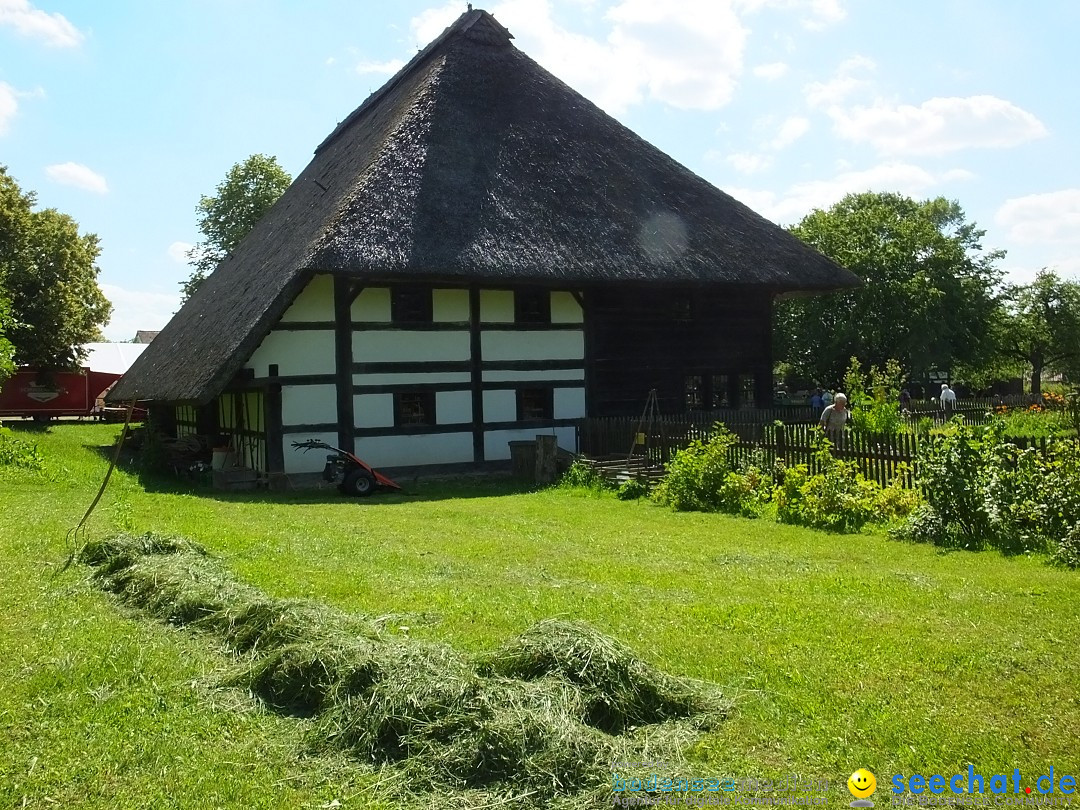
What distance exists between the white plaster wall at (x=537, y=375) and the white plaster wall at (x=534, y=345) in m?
0.27

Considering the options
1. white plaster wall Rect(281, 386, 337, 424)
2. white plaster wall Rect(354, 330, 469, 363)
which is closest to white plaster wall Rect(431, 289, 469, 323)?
white plaster wall Rect(354, 330, 469, 363)

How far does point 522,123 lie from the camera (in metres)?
20.2

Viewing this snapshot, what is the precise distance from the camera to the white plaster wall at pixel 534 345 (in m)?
17.8

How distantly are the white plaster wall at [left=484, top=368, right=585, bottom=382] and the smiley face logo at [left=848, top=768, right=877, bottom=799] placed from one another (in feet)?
47.4

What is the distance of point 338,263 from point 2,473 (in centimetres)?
671

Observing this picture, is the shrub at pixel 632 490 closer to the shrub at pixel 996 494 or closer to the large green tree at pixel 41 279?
the shrub at pixel 996 494

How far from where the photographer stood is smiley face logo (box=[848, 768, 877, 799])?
3.57 meters

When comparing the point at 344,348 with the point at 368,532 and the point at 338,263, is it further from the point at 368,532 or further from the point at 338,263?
the point at 368,532

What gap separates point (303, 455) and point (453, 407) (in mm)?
3012

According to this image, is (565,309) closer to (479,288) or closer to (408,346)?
(479,288)

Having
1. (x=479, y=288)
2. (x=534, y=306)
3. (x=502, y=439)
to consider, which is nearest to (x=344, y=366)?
(x=479, y=288)

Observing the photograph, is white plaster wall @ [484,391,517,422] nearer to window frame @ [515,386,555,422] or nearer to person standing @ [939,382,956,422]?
window frame @ [515,386,555,422]

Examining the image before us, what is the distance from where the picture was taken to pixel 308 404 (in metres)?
16.2

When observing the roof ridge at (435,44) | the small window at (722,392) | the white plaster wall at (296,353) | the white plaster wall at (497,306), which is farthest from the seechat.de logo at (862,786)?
the roof ridge at (435,44)
